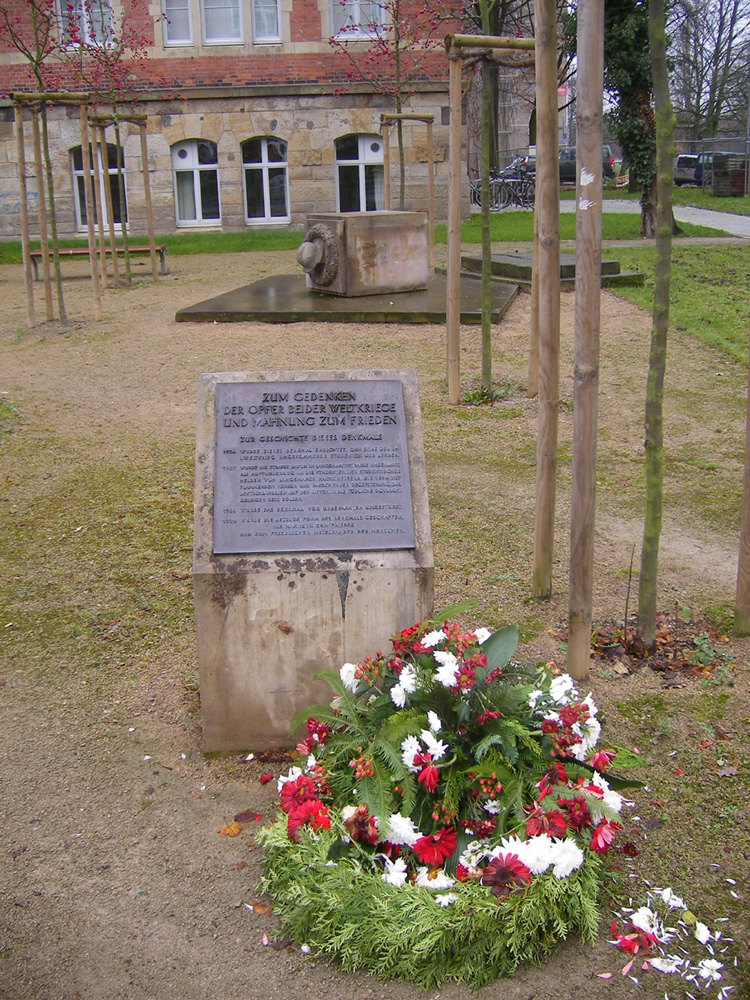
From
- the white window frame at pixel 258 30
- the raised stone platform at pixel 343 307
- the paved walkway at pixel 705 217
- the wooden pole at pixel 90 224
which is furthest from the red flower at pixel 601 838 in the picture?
the white window frame at pixel 258 30

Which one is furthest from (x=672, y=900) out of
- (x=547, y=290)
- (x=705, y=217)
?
(x=705, y=217)

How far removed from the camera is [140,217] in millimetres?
22734

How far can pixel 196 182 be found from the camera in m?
22.7

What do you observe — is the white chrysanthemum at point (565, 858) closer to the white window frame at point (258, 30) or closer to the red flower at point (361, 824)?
the red flower at point (361, 824)

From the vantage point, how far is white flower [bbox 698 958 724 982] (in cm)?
238

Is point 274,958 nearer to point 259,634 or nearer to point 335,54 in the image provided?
point 259,634

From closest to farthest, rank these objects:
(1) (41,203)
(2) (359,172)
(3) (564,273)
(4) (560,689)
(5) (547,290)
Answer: (4) (560,689)
(5) (547,290)
(1) (41,203)
(3) (564,273)
(2) (359,172)

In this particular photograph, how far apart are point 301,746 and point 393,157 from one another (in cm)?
2069

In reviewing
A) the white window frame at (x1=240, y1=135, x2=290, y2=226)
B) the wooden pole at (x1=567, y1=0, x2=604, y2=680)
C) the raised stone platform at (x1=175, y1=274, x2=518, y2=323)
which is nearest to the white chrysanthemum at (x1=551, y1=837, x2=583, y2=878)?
the wooden pole at (x1=567, y1=0, x2=604, y2=680)

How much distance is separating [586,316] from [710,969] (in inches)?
79.9

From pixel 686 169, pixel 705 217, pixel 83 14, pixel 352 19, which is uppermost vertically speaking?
pixel 83 14

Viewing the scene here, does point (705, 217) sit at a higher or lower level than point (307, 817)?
higher

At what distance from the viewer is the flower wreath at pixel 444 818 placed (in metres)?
2.44

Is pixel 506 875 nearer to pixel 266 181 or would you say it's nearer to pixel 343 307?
pixel 343 307
